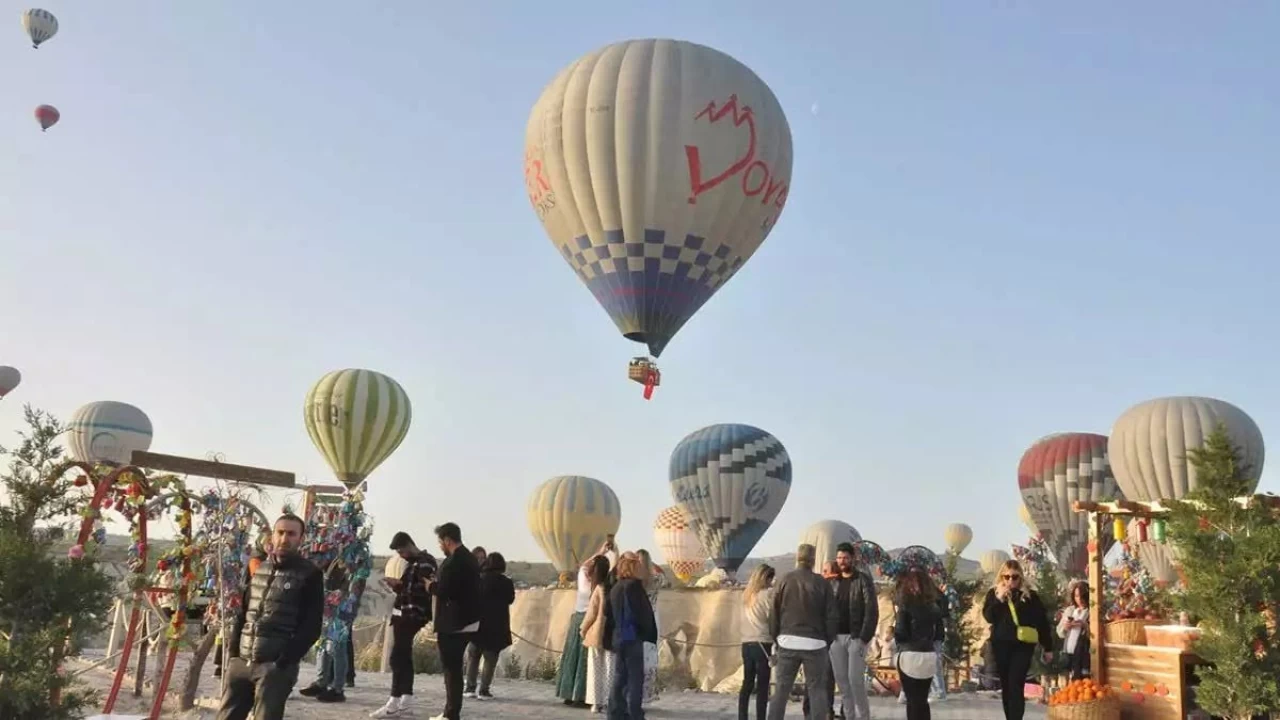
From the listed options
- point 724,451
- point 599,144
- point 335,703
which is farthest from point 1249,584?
point 724,451

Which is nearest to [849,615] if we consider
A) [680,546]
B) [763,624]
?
[763,624]

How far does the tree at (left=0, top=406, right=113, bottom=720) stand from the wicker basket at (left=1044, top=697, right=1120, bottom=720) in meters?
8.95

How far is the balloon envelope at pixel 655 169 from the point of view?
24406 millimetres

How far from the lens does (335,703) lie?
12.0 m

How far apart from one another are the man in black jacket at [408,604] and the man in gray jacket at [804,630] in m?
3.76

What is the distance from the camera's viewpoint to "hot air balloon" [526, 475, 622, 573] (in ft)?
155

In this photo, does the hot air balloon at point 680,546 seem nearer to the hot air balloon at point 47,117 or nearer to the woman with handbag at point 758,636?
the hot air balloon at point 47,117

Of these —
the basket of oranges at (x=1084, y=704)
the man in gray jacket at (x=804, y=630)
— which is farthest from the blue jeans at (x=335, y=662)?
the basket of oranges at (x=1084, y=704)

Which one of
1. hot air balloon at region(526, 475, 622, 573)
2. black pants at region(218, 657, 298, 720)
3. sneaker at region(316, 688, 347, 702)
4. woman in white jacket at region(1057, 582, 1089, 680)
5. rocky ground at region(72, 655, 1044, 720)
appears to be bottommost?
rocky ground at region(72, 655, 1044, 720)

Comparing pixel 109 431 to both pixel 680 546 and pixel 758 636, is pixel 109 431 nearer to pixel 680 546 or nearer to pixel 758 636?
pixel 680 546

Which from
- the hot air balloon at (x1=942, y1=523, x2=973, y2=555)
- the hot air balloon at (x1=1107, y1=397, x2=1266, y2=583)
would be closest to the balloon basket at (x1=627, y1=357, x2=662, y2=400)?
the hot air balloon at (x1=1107, y1=397, x2=1266, y2=583)

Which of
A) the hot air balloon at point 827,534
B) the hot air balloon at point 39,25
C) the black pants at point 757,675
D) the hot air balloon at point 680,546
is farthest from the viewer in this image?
the hot air balloon at point 680,546

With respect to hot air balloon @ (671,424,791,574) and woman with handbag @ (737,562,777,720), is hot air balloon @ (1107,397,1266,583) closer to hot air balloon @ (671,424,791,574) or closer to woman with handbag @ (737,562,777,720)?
hot air balloon @ (671,424,791,574)

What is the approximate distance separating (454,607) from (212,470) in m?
3.02
